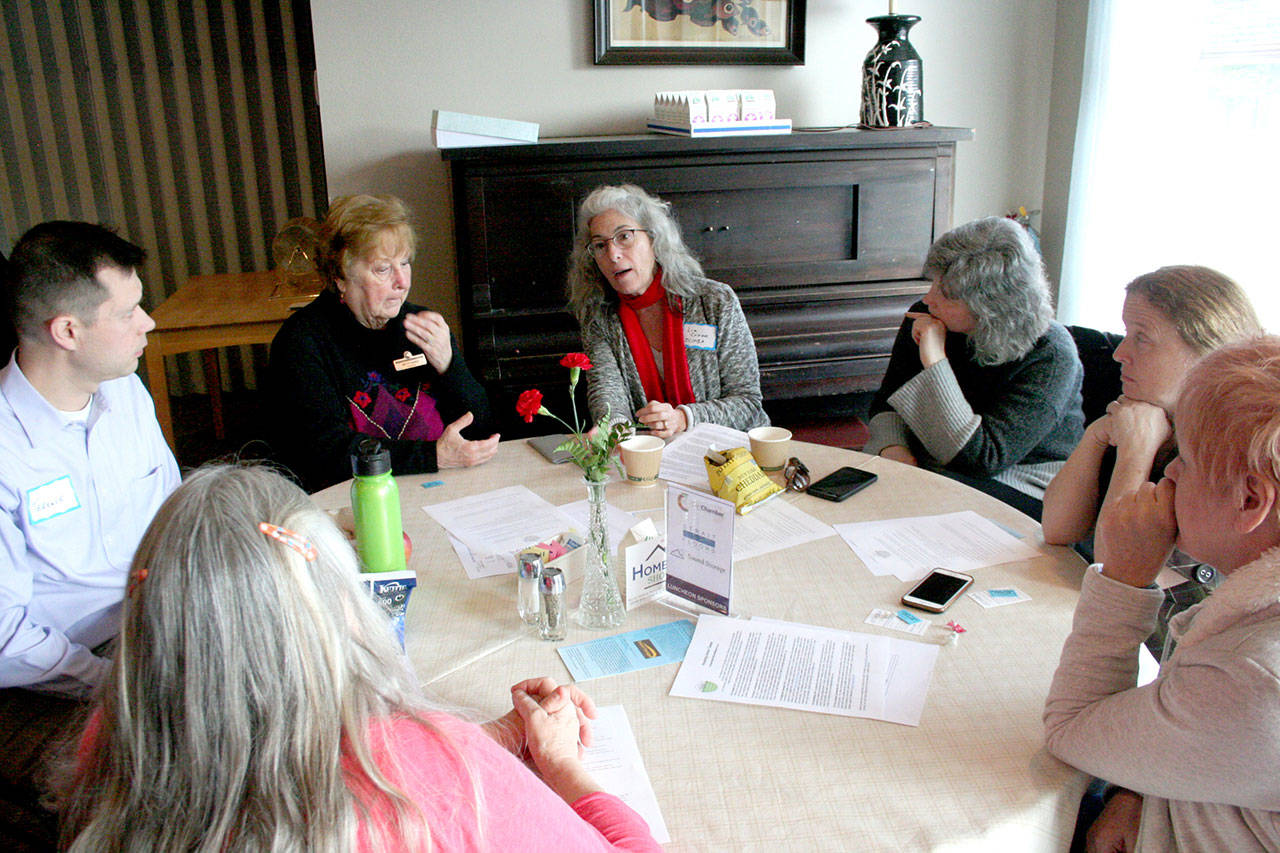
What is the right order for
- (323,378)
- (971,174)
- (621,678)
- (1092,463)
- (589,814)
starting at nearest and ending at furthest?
1. (589,814)
2. (621,678)
3. (1092,463)
4. (323,378)
5. (971,174)

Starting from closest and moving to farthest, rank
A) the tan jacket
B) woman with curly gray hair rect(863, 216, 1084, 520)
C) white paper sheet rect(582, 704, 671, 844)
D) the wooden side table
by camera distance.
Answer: the tan jacket, white paper sheet rect(582, 704, 671, 844), woman with curly gray hair rect(863, 216, 1084, 520), the wooden side table

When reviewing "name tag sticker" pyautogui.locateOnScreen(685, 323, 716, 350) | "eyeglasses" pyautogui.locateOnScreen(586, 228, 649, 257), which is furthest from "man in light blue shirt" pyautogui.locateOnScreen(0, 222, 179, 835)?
"name tag sticker" pyautogui.locateOnScreen(685, 323, 716, 350)

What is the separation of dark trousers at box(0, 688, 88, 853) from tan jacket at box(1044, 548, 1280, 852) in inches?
45.3

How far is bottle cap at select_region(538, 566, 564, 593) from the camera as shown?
47.1 inches

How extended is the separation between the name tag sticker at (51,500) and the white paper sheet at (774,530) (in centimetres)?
109

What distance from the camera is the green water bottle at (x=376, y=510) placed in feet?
4.34

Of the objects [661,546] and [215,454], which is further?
[215,454]

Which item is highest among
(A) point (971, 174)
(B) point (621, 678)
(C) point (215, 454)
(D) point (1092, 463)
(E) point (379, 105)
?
(E) point (379, 105)

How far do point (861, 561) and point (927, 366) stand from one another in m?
0.83

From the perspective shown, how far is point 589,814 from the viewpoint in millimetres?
879

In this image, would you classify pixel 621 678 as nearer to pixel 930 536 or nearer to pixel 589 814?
pixel 589 814

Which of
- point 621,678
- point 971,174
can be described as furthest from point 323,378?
point 971,174

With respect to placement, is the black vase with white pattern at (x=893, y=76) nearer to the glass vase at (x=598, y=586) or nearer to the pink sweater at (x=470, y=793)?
the glass vase at (x=598, y=586)

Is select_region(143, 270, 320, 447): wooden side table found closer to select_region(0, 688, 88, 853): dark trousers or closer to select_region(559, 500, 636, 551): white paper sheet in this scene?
select_region(0, 688, 88, 853): dark trousers
